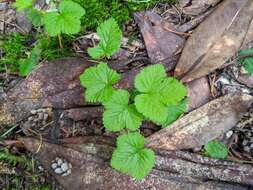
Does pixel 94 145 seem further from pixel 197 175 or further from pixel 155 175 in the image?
pixel 197 175

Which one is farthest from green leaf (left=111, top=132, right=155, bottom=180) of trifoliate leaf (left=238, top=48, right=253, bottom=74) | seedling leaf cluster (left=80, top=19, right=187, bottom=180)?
trifoliate leaf (left=238, top=48, right=253, bottom=74)

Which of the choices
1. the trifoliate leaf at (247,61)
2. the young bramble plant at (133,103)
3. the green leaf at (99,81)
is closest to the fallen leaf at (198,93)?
the young bramble plant at (133,103)

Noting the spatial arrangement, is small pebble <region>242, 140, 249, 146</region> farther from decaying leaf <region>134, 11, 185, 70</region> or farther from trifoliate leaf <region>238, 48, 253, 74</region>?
decaying leaf <region>134, 11, 185, 70</region>

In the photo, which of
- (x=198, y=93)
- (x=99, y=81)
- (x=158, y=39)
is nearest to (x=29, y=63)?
(x=99, y=81)

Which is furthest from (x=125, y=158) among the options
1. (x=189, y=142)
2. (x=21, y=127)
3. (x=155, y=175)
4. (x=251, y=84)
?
(x=251, y=84)

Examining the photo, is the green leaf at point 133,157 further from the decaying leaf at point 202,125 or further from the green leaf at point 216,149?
the green leaf at point 216,149

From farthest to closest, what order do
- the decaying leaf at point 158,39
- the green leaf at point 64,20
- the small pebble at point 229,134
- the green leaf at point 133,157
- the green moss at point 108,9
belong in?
the green moss at point 108,9 → the decaying leaf at point 158,39 → the small pebble at point 229,134 → the green leaf at point 64,20 → the green leaf at point 133,157
